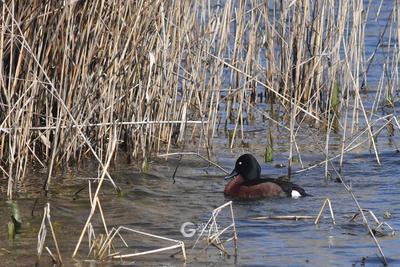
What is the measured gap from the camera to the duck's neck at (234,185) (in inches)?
339

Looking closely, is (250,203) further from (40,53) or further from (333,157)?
(40,53)

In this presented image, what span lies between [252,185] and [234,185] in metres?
0.15

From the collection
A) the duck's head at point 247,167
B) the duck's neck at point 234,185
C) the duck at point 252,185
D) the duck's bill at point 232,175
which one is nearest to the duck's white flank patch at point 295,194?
the duck at point 252,185

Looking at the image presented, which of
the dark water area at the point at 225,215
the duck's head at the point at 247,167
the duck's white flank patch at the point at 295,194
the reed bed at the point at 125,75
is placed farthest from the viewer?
the duck's head at the point at 247,167

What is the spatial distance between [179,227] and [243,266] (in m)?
1.14

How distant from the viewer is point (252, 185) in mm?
8695

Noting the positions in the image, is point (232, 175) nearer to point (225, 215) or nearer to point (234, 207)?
point (234, 207)

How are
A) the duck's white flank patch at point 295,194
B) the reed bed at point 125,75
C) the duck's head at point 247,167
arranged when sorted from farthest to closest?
the duck's head at point 247,167, the duck's white flank patch at point 295,194, the reed bed at point 125,75

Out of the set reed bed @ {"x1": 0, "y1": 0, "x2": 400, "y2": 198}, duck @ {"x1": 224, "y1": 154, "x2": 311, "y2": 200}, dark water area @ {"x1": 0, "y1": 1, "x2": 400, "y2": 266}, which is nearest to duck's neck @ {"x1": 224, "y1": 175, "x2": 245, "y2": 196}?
duck @ {"x1": 224, "y1": 154, "x2": 311, "y2": 200}

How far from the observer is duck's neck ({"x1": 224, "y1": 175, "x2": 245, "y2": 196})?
861cm

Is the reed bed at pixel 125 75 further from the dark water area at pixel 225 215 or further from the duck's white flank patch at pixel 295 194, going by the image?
the duck's white flank patch at pixel 295 194

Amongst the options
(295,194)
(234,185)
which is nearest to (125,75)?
(234,185)

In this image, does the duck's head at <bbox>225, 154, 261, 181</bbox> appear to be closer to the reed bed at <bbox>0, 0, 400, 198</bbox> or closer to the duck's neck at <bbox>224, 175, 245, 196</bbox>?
the duck's neck at <bbox>224, 175, 245, 196</bbox>

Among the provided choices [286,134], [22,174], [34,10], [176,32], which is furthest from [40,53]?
[286,134]
